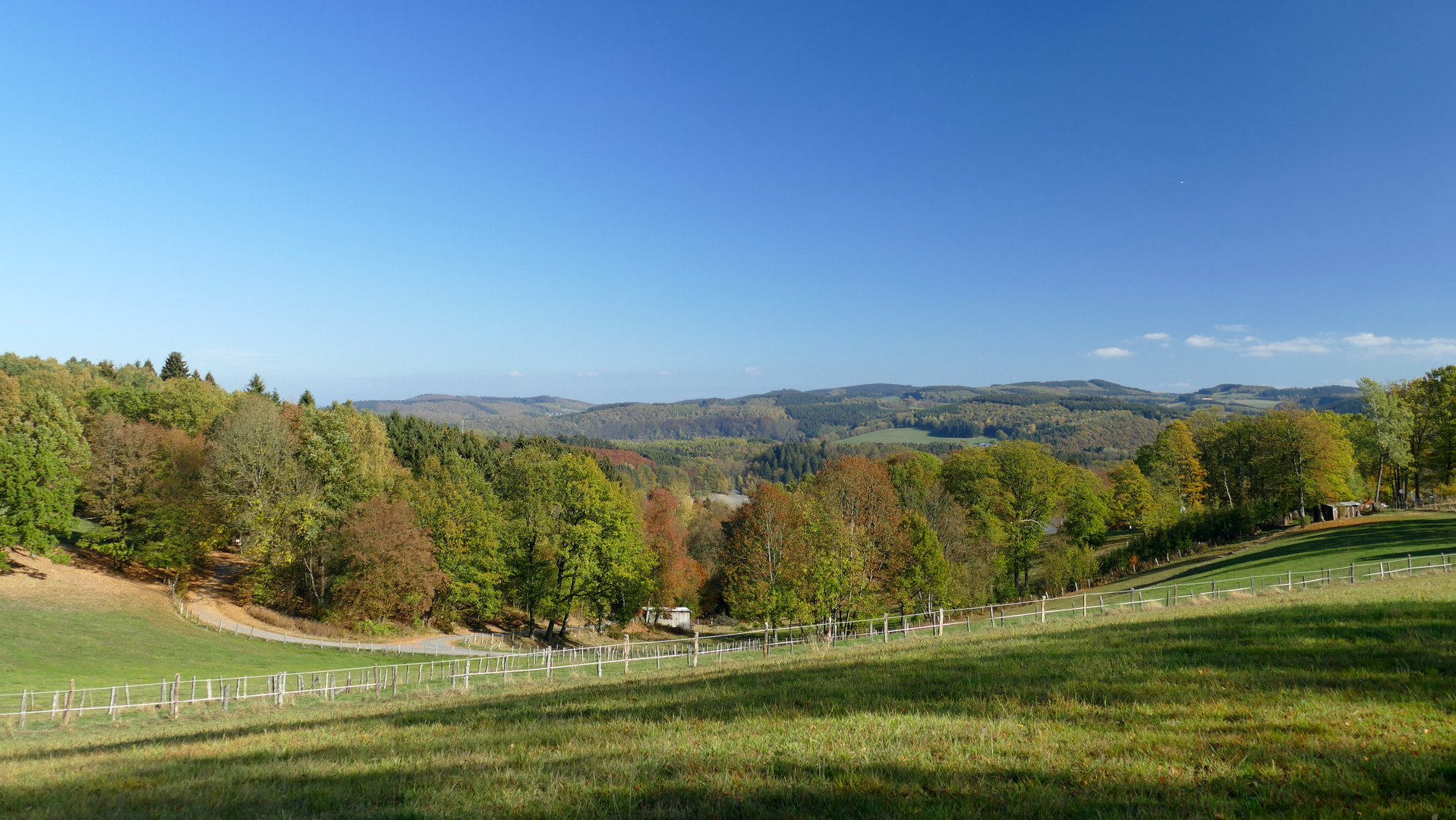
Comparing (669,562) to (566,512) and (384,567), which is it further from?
(384,567)

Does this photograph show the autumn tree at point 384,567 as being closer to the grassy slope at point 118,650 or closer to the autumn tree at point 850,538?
the grassy slope at point 118,650

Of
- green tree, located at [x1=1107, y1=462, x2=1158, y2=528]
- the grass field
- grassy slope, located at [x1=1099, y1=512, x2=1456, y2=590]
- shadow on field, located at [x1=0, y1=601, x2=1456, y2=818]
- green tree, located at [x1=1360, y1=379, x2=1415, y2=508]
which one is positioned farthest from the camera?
green tree, located at [x1=1107, y1=462, x2=1158, y2=528]

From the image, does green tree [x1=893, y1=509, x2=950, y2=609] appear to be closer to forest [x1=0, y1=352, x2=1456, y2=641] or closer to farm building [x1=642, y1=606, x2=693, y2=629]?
forest [x1=0, y1=352, x2=1456, y2=641]

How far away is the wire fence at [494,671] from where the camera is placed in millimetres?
22297

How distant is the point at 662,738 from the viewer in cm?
841

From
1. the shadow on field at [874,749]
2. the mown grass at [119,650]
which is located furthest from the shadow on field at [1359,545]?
the mown grass at [119,650]

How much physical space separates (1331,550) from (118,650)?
239ft

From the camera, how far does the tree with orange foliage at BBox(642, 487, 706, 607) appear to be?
6016 cm

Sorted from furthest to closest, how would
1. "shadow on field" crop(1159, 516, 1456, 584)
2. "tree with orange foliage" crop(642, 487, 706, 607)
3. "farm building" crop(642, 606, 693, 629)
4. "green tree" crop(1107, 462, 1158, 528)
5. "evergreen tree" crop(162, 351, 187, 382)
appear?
"evergreen tree" crop(162, 351, 187, 382), "green tree" crop(1107, 462, 1158, 528), "farm building" crop(642, 606, 693, 629), "tree with orange foliage" crop(642, 487, 706, 607), "shadow on field" crop(1159, 516, 1456, 584)

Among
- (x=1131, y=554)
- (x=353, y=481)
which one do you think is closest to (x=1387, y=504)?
(x=1131, y=554)

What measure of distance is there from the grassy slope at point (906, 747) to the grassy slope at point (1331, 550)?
30.8m

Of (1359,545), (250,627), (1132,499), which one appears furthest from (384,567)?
(1132,499)

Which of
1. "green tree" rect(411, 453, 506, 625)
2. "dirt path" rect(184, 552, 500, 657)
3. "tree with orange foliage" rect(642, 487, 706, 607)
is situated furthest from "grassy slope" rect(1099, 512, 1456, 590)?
"dirt path" rect(184, 552, 500, 657)

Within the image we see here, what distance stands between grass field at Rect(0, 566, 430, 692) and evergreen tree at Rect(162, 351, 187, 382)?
58858mm
